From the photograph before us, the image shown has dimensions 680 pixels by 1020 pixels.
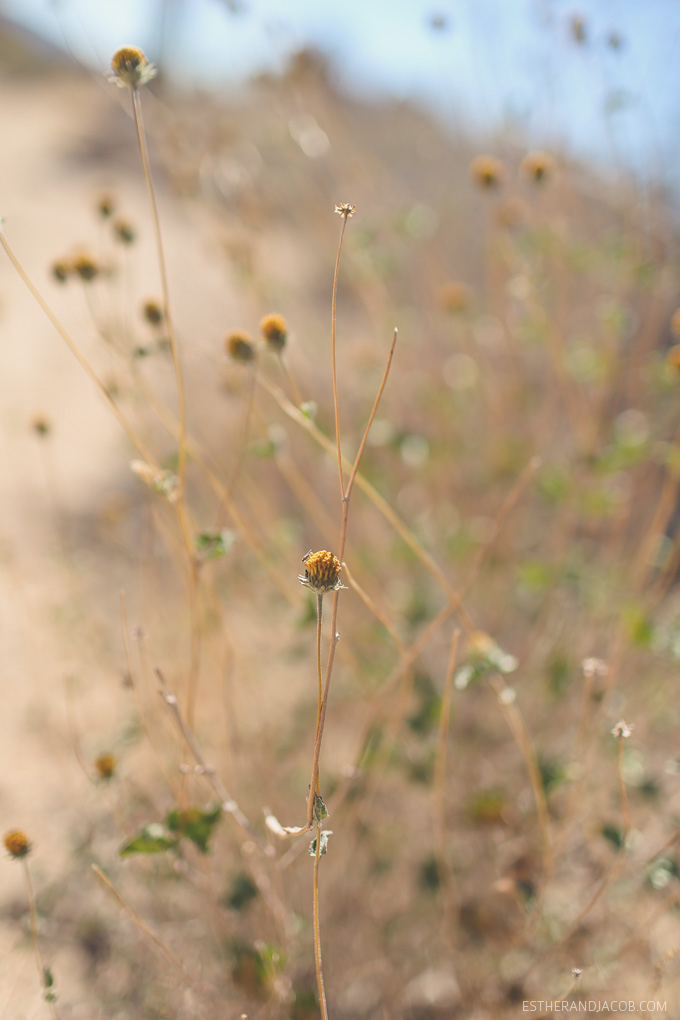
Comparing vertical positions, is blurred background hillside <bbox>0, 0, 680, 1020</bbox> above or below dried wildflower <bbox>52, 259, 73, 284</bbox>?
below

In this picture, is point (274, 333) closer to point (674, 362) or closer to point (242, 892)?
point (674, 362)

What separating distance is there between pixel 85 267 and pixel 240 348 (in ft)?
1.46

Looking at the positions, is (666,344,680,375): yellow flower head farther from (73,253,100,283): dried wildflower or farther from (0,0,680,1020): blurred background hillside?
(73,253,100,283): dried wildflower

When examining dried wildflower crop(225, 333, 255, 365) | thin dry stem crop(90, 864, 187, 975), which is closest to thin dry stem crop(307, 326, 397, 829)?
thin dry stem crop(90, 864, 187, 975)

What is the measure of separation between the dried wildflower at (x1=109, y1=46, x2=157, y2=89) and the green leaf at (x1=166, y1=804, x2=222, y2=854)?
1.05 metres

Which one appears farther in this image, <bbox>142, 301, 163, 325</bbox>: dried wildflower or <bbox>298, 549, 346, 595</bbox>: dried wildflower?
<bbox>142, 301, 163, 325</bbox>: dried wildflower

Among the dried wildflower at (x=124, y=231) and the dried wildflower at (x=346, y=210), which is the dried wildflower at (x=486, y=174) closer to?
the dried wildflower at (x=124, y=231)

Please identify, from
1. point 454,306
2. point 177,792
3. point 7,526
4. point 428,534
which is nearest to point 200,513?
point 7,526

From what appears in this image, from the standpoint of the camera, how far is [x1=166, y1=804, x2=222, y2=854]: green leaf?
106 cm

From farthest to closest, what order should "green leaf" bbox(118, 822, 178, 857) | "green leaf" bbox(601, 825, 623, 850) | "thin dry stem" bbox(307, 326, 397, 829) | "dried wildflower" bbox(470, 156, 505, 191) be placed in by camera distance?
1. "dried wildflower" bbox(470, 156, 505, 191)
2. "green leaf" bbox(601, 825, 623, 850)
3. "green leaf" bbox(118, 822, 178, 857)
4. "thin dry stem" bbox(307, 326, 397, 829)

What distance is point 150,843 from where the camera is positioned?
1009mm

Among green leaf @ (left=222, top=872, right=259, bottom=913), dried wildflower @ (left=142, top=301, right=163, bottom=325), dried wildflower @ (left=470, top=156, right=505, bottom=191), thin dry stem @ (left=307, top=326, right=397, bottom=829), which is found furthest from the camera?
dried wildflower @ (left=470, top=156, right=505, bottom=191)

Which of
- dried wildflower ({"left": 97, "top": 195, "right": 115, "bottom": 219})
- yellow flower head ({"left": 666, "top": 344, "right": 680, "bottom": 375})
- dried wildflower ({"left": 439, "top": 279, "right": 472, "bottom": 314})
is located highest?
dried wildflower ({"left": 97, "top": 195, "right": 115, "bottom": 219})

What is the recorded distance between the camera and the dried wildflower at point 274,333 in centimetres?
106
